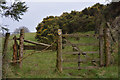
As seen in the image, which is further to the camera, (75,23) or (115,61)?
(75,23)

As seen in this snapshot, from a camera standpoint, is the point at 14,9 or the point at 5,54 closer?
the point at 5,54

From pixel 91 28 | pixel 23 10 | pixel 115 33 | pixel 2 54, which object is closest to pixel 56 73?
pixel 2 54

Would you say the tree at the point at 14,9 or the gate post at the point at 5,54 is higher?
the tree at the point at 14,9

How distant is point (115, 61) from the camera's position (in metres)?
7.85

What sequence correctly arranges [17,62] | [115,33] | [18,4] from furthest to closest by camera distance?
[18,4] → [115,33] → [17,62]

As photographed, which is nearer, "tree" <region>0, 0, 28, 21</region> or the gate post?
the gate post

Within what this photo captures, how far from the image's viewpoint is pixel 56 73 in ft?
21.9

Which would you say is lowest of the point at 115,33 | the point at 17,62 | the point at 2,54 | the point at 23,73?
the point at 23,73

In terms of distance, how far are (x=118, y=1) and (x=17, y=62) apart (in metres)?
13.3

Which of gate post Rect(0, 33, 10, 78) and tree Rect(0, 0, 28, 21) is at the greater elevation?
tree Rect(0, 0, 28, 21)

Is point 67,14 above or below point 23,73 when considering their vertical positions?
above

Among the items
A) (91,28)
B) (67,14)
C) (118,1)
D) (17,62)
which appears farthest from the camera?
(67,14)

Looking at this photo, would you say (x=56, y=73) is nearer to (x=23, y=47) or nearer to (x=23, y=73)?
(x=23, y=73)

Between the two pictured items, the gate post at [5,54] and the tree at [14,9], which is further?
the tree at [14,9]
